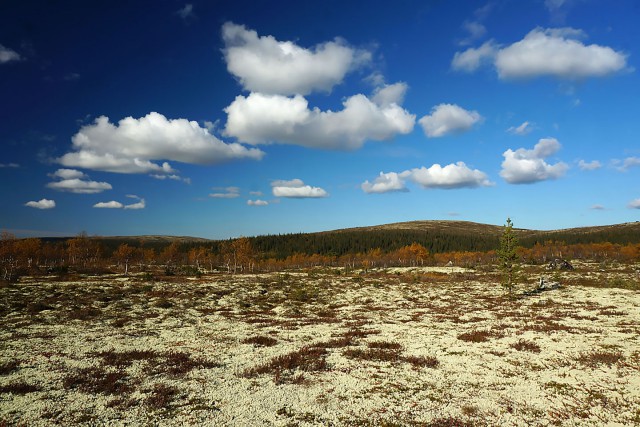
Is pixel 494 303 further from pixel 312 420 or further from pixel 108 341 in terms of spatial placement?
pixel 108 341

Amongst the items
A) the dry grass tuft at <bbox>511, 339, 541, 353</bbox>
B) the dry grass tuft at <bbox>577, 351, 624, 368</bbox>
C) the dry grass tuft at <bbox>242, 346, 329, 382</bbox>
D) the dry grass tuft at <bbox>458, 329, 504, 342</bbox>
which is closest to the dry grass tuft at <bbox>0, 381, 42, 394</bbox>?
the dry grass tuft at <bbox>242, 346, 329, 382</bbox>

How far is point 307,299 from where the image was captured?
4766 centimetres

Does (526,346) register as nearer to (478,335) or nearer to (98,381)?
(478,335)

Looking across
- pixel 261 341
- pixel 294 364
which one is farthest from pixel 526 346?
pixel 261 341

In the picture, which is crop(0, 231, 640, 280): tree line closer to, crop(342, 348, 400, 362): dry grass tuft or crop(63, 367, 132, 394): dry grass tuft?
crop(63, 367, 132, 394): dry grass tuft

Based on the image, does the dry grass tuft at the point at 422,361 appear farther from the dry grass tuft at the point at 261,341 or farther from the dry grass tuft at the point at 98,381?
the dry grass tuft at the point at 98,381

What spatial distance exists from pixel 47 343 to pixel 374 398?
21.6 m

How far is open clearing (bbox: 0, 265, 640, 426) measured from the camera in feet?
41.3

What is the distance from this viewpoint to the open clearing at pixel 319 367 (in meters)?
12.6

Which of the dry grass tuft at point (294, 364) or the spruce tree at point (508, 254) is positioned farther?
the spruce tree at point (508, 254)

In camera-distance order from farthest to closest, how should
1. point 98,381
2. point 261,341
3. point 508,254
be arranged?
point 508,254
point 261,341
point 98,381

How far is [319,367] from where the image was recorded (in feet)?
58.5

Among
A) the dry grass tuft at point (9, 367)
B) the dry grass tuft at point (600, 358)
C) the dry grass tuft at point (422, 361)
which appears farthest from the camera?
the dry grass tuft at point (422, 361)

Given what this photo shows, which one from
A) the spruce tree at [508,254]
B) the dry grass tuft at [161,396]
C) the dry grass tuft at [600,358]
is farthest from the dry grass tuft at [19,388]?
the spruce tree at [508,254]
